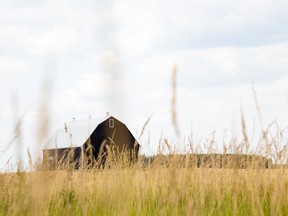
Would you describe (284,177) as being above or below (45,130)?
below

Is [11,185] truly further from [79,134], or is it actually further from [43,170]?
[79,134]

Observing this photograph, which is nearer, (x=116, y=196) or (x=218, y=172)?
(x=116, y=196)

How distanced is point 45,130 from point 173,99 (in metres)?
0.49

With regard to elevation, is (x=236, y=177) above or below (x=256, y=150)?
below

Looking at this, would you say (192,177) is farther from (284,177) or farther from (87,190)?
(87,190)

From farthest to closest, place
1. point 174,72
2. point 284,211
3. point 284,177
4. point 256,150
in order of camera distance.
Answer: point 256,150 < point 284,177 < point 284,211 < point 174,72

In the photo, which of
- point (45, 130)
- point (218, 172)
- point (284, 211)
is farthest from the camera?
point (218, 172)

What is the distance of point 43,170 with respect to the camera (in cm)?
103

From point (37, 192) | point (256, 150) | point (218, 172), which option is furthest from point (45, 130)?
point (218, 172)

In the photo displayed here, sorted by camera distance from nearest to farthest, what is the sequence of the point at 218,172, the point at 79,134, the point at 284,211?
the point at 284,211 < the point at 218,172 < the point at 79,134

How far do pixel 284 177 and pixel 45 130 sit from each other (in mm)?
4321

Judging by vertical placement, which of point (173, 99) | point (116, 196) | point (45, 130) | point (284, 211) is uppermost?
point (173, 99)

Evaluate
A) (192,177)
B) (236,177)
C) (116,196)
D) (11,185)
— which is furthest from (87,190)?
(116,196)

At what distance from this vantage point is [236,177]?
15.8 ft
